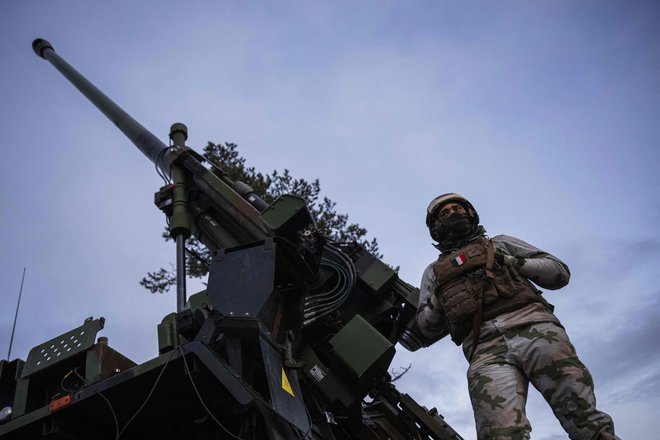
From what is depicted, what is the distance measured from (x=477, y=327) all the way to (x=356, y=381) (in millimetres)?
1614

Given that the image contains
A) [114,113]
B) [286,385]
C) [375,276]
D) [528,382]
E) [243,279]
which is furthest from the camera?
[114,113]

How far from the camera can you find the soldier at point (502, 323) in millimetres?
3146

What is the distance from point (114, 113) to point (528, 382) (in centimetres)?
763

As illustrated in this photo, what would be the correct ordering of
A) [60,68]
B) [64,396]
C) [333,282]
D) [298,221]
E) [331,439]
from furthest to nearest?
1. [60,68]
2. [333,282]
3. [298,221]
4. [331,439]
5. [64,396]

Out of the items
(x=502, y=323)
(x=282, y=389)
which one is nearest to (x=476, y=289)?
(x=502, y=323)

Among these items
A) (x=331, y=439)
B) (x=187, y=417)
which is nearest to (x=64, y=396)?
(x=187, y=417)

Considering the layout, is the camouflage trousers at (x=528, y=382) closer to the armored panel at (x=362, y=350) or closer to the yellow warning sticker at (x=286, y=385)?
the yellow warning sticker at (x=286, y=385)

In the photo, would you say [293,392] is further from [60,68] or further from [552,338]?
[60,68]

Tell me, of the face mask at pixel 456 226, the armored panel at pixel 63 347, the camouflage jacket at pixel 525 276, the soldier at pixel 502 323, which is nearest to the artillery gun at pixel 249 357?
the armored panel at pixel 63 347

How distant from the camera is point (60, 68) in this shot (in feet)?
35.2

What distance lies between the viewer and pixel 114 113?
916 centimetres

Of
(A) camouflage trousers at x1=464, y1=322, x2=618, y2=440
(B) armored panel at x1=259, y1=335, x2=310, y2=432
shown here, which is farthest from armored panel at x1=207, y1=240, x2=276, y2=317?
(A) camouflage trousers at x1=464, y1=322, x2=618, y2=440

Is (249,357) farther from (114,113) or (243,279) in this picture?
(114,113)

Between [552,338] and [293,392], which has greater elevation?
[293,392]
